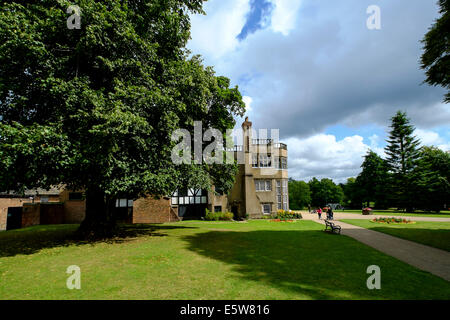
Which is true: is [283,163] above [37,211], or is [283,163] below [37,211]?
above

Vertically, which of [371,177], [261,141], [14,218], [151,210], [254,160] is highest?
[261,141]

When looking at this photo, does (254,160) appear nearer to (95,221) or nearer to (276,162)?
(276,162)

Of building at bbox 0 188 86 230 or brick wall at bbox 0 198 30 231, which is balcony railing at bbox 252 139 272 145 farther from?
brick wall at bbox 0 198 30 231

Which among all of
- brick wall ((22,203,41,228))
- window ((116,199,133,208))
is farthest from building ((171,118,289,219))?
brick wall ((22,203,41,228))

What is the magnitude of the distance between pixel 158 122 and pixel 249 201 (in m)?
22.9

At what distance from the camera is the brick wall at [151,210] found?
27391mm

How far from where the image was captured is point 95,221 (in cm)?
1430

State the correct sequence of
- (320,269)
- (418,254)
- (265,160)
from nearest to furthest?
(320,269), (418,254), (265,160)

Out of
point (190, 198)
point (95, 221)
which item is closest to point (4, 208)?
point (95, 221)

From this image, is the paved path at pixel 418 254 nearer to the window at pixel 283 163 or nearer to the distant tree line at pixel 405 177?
the window at pixel 283 163

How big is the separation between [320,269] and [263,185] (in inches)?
1056

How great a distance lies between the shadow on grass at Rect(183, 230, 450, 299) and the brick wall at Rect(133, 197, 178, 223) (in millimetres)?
16994
